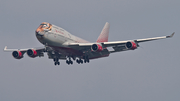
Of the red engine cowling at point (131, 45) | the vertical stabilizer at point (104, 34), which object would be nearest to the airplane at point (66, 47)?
the red engine cowling at point (131, 45)

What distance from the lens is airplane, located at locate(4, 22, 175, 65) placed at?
69.2 metres

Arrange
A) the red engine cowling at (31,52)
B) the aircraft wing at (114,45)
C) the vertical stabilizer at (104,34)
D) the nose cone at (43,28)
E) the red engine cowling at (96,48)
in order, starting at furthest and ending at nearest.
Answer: the vertical stabilizer at (104,34) → the red engine cowling at (31,52) → the red engine cowling at (96,48) → the aircraft wing at (114,45) → the nose cone at (43,28)

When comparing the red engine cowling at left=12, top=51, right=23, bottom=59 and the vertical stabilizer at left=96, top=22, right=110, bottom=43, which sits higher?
the vertical stabilizer at left=96, top=22, right=110, bottom=43

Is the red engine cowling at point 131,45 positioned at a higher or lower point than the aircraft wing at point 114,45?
lower

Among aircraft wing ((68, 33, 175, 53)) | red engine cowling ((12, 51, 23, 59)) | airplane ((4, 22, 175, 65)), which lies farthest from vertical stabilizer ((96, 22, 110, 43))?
red engine cowling ((12, 51, 23, 59))

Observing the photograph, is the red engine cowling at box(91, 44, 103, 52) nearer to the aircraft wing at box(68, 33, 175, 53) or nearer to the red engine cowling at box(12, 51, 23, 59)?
the aircraft wing at box(68, 33, 175, 53)

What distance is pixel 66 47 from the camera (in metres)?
72.8

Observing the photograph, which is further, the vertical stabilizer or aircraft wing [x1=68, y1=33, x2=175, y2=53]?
the vertical stabilizer

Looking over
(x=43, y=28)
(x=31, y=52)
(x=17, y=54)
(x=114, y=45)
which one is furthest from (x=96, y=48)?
(x=17, y=54)

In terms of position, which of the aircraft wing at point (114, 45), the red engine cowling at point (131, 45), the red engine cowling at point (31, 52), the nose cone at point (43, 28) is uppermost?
the nose cone at point (43, 28)

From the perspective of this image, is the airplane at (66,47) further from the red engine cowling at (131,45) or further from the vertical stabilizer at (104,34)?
the vertical stabilizer at (104,34)

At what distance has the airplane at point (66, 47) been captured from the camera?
69188mm

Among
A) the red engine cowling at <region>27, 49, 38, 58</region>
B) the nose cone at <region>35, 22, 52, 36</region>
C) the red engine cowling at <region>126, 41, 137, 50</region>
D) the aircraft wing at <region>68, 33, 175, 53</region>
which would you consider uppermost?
the nose cone at <region>35, 22, 52, 36</region>

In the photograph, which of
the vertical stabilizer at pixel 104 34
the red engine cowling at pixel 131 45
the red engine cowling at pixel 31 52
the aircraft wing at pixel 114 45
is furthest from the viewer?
the vertical stabilizer at pixel 104 34
